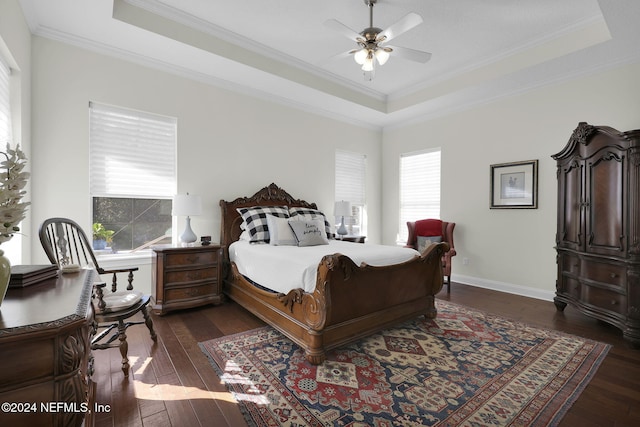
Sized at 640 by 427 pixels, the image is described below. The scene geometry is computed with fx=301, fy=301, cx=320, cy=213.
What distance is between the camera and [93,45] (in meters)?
3.22

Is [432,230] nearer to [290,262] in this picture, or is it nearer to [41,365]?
[290,262]

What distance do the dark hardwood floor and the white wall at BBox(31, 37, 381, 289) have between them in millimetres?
1219

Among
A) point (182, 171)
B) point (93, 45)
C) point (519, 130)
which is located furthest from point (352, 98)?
point (93, 45)

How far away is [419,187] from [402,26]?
3.40 meters

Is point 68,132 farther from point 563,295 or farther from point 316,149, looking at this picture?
point 563,295

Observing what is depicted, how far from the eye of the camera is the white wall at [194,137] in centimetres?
303

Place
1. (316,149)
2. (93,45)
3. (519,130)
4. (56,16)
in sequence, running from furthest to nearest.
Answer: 1. (316,149)
2. (519,130)
3. (93,45)
4. (56,16)

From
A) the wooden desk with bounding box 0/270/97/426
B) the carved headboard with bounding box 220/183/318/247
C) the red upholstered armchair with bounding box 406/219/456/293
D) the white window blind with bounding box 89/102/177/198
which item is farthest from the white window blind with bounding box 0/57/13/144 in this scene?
the red upholstered armchair with bounding box 406/219/456/293

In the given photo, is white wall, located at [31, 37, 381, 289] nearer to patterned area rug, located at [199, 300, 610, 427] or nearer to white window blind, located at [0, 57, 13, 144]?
white window blind, located at [0, 57, 13, 144]

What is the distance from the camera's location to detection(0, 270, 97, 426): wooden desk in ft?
2.60

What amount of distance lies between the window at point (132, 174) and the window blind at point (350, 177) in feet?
9.10

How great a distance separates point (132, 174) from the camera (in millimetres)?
3518

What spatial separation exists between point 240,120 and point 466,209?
147 inches

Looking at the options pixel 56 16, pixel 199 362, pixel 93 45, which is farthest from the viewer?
pixel 93 45
